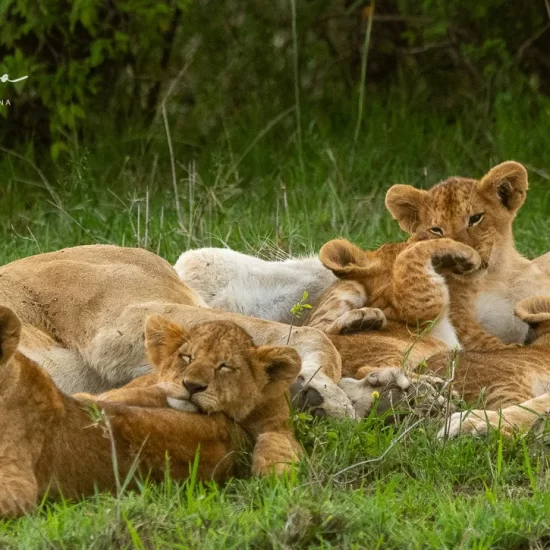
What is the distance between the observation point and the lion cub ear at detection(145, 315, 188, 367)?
451cm

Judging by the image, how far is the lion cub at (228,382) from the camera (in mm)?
4234

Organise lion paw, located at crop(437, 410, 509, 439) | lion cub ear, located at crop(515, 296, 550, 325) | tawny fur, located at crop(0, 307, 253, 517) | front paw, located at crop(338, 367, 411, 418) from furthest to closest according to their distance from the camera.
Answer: lion cub ear, located at crop(515, 296, 550, 325) → front paw, located at crop(338, 367, 411, 418) → lion paw, located at crop(437, 410, 509, 439) → tawny fur, located at crop(0, 307, 253, 517)

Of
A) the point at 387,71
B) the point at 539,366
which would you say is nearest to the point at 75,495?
the point at 539,366

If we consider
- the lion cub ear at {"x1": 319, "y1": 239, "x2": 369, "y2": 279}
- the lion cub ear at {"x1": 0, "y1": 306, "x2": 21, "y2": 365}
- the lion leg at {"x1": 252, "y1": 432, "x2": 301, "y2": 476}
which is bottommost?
the lion leg at {"x1": 252, "y1": 432, "x2": 301, "y2": 476}

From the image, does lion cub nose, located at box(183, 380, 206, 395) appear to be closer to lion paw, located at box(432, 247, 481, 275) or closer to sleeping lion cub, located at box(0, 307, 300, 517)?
sleeping lion cub, located at box(0, 307, 300, 517)

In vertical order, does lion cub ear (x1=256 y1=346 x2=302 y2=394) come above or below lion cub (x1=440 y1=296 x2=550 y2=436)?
above

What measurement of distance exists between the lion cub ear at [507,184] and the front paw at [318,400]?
1.55 metres

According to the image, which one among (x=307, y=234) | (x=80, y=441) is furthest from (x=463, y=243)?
(x=80, y=441)

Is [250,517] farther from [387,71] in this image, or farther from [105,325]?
[387,71]

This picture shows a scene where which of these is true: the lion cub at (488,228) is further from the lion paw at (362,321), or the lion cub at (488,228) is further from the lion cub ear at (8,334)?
the lion cub ear at (8,334)

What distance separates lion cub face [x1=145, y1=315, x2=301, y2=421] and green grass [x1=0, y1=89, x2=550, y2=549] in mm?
202

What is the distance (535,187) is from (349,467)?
479 cm

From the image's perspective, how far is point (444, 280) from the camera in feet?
18.7

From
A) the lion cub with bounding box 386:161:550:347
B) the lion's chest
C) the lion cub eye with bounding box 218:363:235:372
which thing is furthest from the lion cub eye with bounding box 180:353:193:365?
the lion's chest
